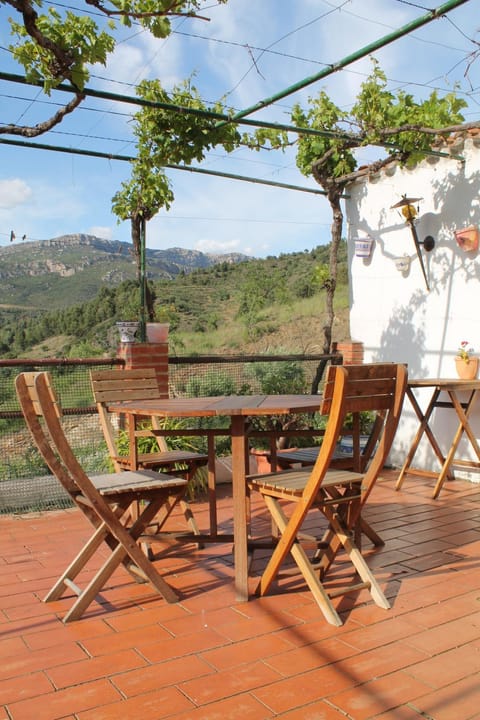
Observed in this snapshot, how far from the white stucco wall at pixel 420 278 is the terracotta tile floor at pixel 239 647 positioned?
2409 millimetres

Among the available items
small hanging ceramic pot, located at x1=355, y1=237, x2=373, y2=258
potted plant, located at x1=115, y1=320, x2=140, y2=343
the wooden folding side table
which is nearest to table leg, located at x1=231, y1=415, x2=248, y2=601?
the wooden folding side table

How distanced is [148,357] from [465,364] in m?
2.54

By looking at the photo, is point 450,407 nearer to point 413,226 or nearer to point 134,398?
point 413,226

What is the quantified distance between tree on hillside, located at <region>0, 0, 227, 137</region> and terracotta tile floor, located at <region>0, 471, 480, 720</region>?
9.07ft

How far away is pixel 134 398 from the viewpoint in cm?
370

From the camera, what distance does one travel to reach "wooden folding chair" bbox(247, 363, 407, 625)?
101 inches

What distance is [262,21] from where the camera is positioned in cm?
487

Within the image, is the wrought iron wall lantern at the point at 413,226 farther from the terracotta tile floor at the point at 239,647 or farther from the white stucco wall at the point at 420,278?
the terracotta tile floor at the point at 239,647

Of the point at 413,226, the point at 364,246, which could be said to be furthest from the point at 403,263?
the point at 364,246

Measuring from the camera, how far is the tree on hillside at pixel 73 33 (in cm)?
374

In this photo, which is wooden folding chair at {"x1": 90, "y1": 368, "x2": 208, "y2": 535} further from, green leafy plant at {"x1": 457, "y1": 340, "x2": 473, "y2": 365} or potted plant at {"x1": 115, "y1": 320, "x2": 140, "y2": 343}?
green leafy plant at {"x1": 457, "y1": 340, "x2": 473, "y2": 365}

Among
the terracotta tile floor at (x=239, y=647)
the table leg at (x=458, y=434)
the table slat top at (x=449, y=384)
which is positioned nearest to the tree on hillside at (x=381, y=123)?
the table slat top at (x=449, y=384)

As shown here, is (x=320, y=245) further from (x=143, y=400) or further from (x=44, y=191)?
(x=143, y=400)

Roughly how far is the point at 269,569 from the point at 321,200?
190 inches
